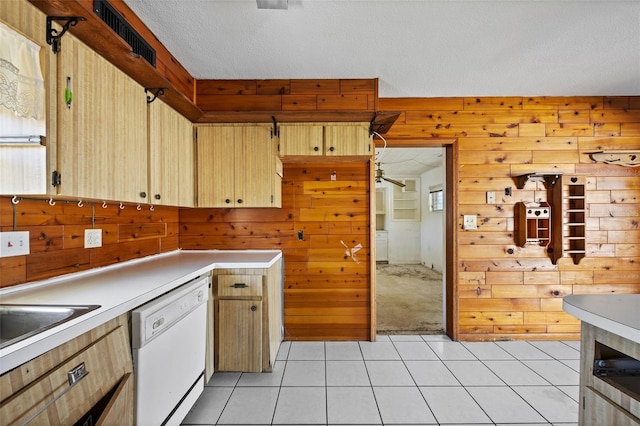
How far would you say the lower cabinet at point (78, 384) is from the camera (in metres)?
0.78

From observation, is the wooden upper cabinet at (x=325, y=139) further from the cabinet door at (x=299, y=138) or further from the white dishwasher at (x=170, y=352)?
the white dishwasher at (x=170, y=352)

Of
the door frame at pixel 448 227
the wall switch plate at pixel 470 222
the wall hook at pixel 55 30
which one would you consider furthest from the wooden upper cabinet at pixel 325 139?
the wall hook at pixel 55 30

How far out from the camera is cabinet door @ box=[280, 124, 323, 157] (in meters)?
2.57

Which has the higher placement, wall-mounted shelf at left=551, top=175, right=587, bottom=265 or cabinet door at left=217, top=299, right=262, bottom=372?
wall-mounted shelf at left=551, top=175, right=587, bottom=265

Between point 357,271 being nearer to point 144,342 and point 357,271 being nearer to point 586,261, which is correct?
point 144,342

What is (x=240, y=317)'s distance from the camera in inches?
86.0

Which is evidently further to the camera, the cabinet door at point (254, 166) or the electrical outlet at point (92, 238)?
the cabinet door at point (254, 166)

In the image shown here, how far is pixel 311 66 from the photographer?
2434mm

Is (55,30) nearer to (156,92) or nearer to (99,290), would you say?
(156,92)

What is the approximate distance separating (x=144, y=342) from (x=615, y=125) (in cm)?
450

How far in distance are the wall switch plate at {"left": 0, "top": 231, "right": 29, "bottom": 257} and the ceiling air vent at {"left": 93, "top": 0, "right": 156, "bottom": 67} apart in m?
1.18

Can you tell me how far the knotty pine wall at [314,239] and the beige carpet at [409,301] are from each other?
2.18 ft

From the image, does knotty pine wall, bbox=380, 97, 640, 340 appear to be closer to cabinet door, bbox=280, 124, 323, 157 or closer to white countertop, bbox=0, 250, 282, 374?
cabinet door, bbox=280, 124, 323, 157

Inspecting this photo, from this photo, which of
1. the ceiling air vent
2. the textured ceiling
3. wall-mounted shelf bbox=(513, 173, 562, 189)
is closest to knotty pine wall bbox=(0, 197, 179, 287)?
the ceiling air vent
